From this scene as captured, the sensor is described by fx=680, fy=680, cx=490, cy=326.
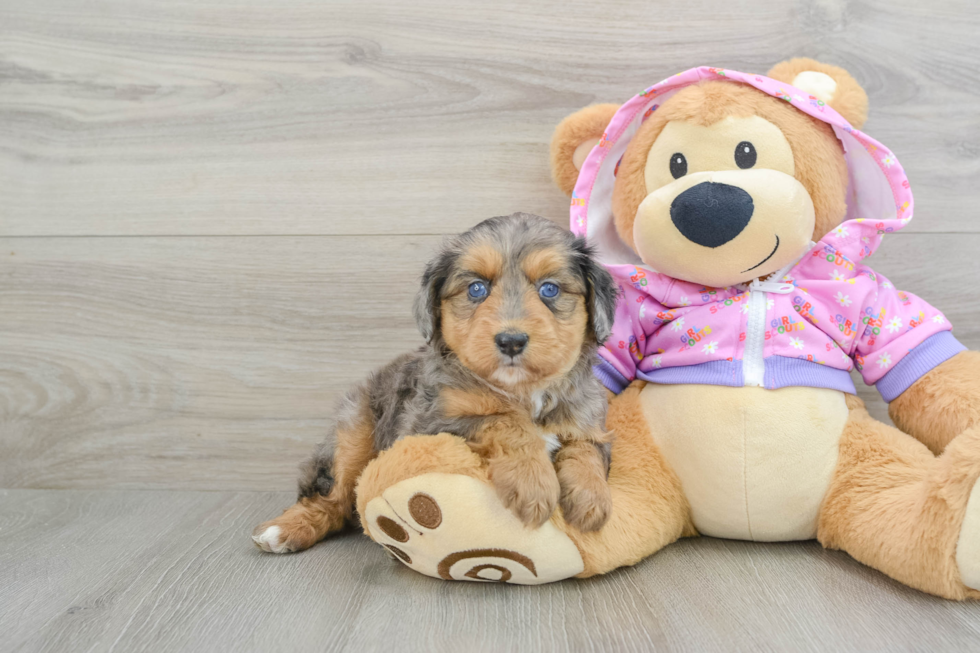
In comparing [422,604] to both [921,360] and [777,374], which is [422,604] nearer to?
[777,374]

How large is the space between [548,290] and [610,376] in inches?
19.5

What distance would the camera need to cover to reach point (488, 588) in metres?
1.63

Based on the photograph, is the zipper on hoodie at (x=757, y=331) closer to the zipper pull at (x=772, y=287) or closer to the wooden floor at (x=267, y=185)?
the zipper pull at (x=772, y=287)

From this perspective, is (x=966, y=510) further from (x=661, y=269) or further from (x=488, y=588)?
(x=488, y=588)

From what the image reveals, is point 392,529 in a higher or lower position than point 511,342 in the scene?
lower

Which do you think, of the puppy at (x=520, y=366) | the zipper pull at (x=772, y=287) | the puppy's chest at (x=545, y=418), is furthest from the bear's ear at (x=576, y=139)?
the puppy's chest at (x=545, y=418)

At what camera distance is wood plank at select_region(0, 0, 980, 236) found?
7.38 feet

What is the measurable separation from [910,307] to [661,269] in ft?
2.33

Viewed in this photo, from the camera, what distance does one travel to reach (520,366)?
4.93ft

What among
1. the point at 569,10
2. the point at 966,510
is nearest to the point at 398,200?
the point at 569,10

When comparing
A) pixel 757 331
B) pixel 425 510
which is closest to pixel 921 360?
pixel 757 331

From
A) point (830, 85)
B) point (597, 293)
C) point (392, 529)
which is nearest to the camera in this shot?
point (392, 529)

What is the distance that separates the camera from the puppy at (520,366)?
1514 millimetres

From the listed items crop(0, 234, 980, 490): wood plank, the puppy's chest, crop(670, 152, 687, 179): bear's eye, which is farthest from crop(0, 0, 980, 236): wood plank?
the puppy's chest
